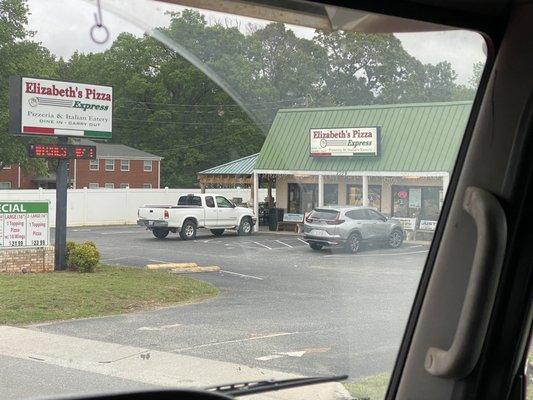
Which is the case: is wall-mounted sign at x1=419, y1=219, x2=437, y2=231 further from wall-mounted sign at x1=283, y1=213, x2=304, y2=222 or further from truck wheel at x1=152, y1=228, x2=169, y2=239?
truck wheel at x1=152, y1=228, x2=169, y2=239

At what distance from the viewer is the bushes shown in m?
4.78

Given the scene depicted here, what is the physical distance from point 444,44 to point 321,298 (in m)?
1.27

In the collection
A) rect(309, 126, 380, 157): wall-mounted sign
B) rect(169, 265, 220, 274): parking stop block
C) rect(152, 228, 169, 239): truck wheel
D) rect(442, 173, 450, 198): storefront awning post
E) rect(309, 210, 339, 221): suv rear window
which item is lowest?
rect(169, 265, 220, 274): parking stop block

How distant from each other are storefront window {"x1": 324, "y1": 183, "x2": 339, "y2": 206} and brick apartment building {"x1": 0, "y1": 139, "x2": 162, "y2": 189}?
73cm

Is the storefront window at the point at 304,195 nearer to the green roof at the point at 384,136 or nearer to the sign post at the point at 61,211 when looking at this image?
the green roof at the point at 384,136

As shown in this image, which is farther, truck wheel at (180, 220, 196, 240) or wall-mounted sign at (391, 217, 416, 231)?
truck wheel at (180, 220, 196, 240)

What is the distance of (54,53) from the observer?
2617 millimetres

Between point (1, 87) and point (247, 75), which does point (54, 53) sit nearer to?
point (1, 87)

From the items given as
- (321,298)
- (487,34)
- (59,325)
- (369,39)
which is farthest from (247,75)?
(59,325)

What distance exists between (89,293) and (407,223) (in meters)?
1.83

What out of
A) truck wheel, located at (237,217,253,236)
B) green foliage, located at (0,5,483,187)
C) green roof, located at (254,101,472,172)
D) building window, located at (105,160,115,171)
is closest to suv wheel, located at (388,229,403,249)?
green roof, located at (254,101,472,172)

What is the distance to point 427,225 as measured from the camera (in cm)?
285

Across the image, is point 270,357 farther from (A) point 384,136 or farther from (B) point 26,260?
(B) point 26,260

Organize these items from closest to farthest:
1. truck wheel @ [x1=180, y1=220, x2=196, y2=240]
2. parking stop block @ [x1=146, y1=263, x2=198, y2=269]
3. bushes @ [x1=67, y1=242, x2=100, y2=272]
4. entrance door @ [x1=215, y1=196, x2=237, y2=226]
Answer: entrance door @ [x1=215, y1=196, x2=237, y2=226], parking stop block @ [x1=146, y1=263, x2=198, y2=269], bushes @ [x1=67, y1=242, x2=100, y2=272], truck wheel @ [x1=180, y1=220, x2=196, y2=240]
